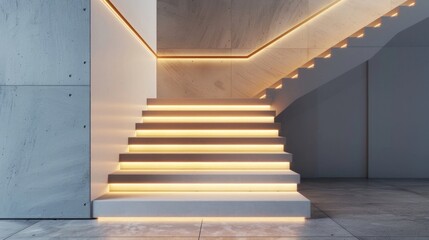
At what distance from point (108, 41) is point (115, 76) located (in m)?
0.40

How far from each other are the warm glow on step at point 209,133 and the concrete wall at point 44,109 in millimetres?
1584

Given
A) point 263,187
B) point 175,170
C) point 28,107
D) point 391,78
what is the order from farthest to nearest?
point 391,78 < point 175,170 < point 263,187 < point 28,107

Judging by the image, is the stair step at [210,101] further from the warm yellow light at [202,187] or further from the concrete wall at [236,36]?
the concrete wall at [236,36]

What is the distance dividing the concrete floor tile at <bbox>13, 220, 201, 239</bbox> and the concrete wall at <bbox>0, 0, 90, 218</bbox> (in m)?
0.18

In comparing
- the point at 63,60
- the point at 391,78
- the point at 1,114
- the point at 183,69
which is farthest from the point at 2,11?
the point at 391,78

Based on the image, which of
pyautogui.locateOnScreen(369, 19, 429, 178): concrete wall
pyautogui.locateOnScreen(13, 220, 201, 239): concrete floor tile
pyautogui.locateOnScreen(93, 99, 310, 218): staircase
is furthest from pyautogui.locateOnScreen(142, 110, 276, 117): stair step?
pyautogui.locateOnScreen(369, 19, 429, 178): concrete wall

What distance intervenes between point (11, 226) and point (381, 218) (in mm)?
3293

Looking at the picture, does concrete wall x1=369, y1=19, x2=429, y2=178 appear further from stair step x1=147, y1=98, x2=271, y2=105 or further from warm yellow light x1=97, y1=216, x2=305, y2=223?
warm yellow light x1=97, y1=216, x2=305, y2=223

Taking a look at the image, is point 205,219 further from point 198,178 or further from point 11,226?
point 11,226

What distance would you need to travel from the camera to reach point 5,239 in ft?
9.25

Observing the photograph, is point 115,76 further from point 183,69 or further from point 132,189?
point 183,69

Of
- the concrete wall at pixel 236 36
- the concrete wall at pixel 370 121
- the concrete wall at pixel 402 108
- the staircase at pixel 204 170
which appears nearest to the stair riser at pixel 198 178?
the staircase at pixel 204 170

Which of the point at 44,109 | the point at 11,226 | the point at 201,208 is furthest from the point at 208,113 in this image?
the point at 11,226

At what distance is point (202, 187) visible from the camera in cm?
389
